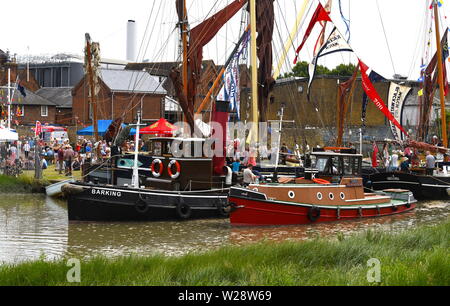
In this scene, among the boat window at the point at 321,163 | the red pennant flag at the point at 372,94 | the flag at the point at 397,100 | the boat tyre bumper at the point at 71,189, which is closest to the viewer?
the boat tyre bumper at the point at 71,189

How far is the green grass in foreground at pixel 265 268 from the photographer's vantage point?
12930 mm

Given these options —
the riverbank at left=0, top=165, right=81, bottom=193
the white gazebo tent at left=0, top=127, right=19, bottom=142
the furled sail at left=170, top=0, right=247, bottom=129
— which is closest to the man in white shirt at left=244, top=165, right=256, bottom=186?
the furled sail at left=170, top=0, right=247, bottom=129

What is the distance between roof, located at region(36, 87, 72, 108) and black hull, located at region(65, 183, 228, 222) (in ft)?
177

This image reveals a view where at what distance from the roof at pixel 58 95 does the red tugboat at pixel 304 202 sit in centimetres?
5480

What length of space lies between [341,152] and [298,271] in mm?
15952

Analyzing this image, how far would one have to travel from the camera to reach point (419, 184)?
125 ft

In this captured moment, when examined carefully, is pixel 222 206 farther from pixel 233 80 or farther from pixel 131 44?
pixel 131 44

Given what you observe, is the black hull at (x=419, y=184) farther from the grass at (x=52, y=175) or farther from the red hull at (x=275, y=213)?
the grass at (x=52, y=175)

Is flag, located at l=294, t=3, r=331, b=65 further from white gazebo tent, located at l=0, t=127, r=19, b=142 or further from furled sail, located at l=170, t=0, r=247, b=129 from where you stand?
white gazebo tent, located at l=0, t=127, r=19, b=142

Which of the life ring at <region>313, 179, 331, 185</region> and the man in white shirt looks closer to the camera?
the life ring at <region>313, 179, 331, 185</region>

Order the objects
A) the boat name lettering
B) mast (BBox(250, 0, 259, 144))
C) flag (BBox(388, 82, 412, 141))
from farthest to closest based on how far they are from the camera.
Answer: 1. flag (BBox(388, 82, 412, 141))
2. mast (BBox(250, 0, 259, 144))
3. the boat name lettering

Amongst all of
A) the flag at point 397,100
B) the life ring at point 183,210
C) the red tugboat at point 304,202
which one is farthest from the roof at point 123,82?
the life ring at point 183,210

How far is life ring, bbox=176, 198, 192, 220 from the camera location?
27.7 meters
